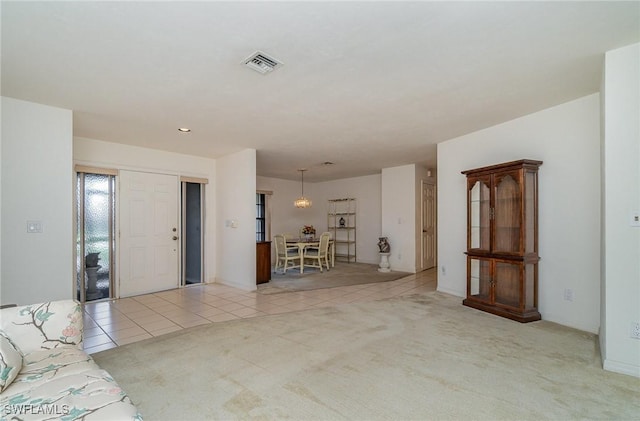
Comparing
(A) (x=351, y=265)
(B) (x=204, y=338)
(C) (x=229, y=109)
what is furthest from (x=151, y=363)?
(A) (x=351, y=265)

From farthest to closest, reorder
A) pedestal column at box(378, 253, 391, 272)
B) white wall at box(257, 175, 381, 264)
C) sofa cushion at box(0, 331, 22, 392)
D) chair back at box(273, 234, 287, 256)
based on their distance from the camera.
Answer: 1. white wall at box(257, 175, 381, 264)
2. pedestal column at box(378, 253, 391, 272)
3. chair back at box(273, 234, 287, 256)
4. sofa cushion at box(0, 331, 22, 392)

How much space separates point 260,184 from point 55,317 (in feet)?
21.7

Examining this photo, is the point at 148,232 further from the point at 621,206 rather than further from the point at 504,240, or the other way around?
the point at 621,206

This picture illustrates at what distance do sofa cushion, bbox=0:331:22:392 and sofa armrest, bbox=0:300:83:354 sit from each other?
0.14 metres

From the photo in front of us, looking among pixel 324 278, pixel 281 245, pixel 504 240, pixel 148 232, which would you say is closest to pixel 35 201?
pixel 148 232

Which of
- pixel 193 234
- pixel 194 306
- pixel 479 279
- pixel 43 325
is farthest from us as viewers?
pixel 193 234

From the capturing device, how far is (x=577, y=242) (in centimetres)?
333

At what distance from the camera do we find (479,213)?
4.20 meters

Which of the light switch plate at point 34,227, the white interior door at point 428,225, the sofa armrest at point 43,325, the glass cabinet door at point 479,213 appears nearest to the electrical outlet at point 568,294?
the glass cabinet door at point 479,213

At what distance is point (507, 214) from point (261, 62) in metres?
3.36

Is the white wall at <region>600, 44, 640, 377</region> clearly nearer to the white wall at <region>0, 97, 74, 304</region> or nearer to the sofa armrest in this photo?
the sofa armrest

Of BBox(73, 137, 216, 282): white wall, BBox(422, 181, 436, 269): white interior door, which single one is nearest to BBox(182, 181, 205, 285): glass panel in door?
BBox(73, 137, 216, 282): white wall

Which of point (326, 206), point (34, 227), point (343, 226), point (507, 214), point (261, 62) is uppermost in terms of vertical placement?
point (261, 62)

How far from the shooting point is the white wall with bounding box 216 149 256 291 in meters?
5.36
